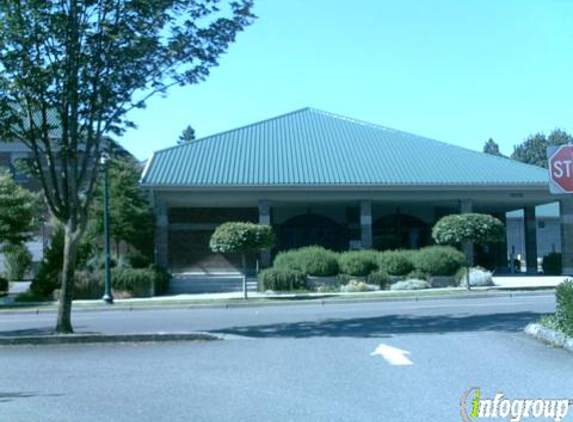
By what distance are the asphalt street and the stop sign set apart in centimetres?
246

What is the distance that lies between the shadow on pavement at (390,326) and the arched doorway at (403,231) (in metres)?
21.1

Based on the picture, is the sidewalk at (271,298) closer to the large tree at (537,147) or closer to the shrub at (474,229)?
the shrub at (474,229)

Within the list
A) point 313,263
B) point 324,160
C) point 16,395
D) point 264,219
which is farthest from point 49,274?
point 16,395

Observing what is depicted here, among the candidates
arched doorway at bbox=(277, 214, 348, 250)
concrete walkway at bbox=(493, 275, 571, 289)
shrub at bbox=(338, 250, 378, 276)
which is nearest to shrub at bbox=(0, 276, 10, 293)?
arched doorway at bbox=(277, 214, 348, 250)

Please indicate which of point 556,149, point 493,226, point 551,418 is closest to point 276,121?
point 493,226

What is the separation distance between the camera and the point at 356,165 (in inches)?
1353

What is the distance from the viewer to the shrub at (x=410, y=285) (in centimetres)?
2884

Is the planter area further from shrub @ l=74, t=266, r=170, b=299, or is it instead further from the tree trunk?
the tree trunk

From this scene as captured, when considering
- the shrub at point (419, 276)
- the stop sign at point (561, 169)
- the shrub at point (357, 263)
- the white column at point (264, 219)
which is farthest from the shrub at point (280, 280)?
the stop sign at point (561, 169)

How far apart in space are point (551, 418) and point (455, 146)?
31.9 meters

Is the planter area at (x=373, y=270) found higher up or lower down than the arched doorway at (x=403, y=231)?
lower down

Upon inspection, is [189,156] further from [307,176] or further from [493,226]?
[493,226]

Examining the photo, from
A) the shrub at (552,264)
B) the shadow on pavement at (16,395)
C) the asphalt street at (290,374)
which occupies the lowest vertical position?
the shadow on pavement at (16,395)

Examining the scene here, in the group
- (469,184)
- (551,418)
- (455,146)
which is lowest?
(551,418)
